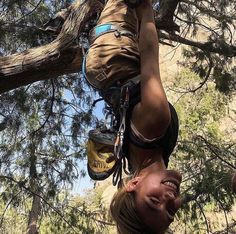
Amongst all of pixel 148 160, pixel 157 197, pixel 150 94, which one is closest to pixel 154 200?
pixel 157 197

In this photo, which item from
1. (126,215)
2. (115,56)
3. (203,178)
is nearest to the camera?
(126,215)

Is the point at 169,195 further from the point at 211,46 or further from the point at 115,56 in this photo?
the point at 211,46

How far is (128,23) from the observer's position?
2043 mm

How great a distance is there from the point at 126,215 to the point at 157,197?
0.11 metres

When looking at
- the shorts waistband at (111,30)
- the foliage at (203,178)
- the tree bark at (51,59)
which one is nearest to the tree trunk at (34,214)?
the foliage at (203,178)

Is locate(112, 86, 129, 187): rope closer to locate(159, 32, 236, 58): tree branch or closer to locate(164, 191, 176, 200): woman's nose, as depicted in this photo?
locate(164, 191, 176, 200): woman's nose

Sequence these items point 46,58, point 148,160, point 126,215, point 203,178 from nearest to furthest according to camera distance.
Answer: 1. point 126,215
2. point 148,160
3. point 46,58
4. point 203,178

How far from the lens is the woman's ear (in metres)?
1.64

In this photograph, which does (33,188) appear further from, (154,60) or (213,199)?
(154,60)

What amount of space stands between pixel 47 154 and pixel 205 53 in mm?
1751

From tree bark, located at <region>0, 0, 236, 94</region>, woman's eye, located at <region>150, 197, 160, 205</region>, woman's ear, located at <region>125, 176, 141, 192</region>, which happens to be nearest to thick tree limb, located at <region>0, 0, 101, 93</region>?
tree bark, located at <region>0, 0, 236, 94</region>

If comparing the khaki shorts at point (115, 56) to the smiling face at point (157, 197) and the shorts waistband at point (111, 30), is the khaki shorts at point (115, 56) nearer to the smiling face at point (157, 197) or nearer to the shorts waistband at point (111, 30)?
the shorts waistband at point (111, 30)

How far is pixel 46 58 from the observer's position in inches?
125

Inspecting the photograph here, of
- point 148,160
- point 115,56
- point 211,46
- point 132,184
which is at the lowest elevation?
point 132,184
